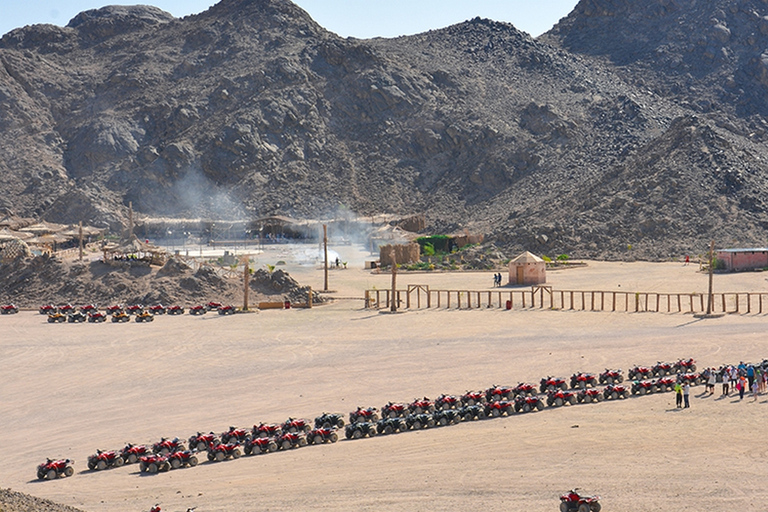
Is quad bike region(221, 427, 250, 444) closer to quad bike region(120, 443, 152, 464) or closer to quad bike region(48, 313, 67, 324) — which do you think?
quad bike region(120, 443, 152, 464)

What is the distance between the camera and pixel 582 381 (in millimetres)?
29172

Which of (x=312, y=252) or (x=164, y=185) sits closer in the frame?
(x=312, y=252)

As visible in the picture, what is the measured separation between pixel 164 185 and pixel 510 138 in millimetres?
42620

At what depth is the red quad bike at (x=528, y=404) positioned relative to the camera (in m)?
26.5

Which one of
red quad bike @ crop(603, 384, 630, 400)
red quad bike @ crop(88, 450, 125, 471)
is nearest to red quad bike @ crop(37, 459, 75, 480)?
red quad bike @ crop(88, 450, 125, 471)

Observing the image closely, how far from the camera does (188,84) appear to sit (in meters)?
131

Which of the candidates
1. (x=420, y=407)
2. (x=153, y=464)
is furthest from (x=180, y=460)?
(x=420, y=407)

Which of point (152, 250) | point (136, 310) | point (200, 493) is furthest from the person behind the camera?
point (152, 250)

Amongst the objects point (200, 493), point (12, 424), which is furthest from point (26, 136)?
point (200, 493)

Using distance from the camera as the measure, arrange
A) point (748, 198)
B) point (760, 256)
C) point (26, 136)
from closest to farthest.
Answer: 1. point (760, 256)
2. point (748, 198)
3. point (26, 136)

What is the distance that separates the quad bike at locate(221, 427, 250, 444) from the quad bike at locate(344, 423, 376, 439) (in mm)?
2651

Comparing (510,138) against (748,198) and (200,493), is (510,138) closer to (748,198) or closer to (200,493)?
(748,198)

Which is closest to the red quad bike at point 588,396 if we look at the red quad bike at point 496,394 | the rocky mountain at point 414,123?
the red quad bike at point 496,394

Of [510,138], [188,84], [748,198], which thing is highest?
[188,84]
